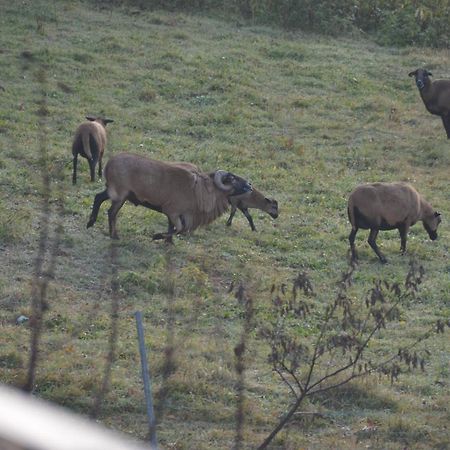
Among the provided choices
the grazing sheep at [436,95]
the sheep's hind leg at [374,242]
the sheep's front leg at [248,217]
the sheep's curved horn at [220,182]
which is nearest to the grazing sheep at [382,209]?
the sheep's hind leg at [374,242]

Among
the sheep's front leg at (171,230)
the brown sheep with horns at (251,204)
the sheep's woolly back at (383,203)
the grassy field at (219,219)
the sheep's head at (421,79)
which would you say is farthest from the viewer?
the sheep's head at (421,79)

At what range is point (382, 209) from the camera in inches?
495

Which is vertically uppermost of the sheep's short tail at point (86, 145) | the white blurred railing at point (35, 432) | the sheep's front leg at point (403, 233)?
the white blurred railing at point (35, 432)

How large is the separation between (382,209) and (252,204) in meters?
2.09

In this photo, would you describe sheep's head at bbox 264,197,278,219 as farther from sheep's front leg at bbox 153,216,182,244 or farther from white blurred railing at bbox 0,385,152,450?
white blurred railing at bbox 0,385,152,450

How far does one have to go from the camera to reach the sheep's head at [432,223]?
13633 millimetres

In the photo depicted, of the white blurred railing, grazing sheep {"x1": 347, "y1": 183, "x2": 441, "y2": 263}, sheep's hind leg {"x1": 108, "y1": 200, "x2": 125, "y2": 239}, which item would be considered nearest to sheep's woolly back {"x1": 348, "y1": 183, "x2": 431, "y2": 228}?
grazing sheep {"x1": 347, "y1": 183, "x2": 441, "y2": 263}

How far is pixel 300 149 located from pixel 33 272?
7.53 meters

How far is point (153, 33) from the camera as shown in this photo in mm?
22984

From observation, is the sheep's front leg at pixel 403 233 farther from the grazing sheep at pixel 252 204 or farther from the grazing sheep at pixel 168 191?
the grazing sheep at pixel 168 191

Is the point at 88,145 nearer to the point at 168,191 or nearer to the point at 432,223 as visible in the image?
the point at 168,191

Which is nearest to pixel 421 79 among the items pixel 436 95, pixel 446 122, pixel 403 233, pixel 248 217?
pixel 436 95

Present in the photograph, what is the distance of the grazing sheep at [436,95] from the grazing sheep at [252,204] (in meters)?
6.30

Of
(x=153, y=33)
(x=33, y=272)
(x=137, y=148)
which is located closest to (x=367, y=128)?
(x=137, y=148)
